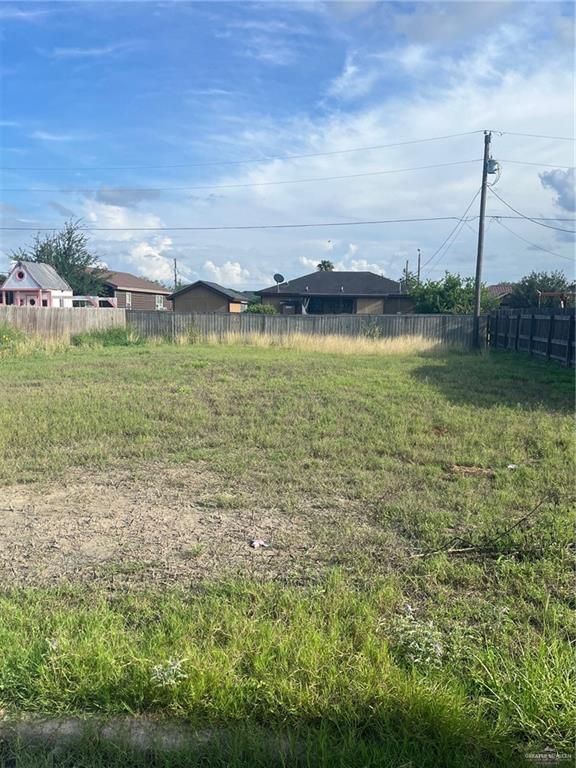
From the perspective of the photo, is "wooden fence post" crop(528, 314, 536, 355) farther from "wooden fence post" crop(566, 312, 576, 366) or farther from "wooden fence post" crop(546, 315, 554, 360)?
"wooden fence post" crop(566, 312, 576, 366)

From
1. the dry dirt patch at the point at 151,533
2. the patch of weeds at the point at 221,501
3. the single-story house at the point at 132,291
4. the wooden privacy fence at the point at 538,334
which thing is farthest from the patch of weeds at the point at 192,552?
the single-story house at the point at 132,291

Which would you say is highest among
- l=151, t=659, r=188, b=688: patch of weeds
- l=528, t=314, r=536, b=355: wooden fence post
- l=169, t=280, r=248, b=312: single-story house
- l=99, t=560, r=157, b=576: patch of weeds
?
l=169, t=280, r=248, b=312: single-story house

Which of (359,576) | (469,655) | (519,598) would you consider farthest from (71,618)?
(519,598)

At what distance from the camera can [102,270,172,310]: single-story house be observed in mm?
47406

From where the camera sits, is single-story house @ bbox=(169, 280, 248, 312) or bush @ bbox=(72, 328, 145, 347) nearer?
bush @ bbox=(72, 328, 145, 347)

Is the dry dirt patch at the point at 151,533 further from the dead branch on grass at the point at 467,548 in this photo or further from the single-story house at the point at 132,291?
the single-story house at the point at 132,291

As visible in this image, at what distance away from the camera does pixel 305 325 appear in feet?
79.7

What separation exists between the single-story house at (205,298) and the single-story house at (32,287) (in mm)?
8328

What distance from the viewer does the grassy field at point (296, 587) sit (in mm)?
2043

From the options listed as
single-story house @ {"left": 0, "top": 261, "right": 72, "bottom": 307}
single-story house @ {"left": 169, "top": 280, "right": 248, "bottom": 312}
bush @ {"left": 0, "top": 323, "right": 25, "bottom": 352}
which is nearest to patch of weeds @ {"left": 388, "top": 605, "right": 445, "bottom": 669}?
bush @ {"left": 0, "top": 323, "right": 25, "bottom": 352}

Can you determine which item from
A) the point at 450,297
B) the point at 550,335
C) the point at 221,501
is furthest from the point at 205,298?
the point at 221,501

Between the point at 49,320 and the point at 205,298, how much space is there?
20.7 m

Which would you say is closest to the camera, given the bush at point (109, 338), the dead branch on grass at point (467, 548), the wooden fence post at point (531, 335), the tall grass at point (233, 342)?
the dead branch on grass at point (467, 548)

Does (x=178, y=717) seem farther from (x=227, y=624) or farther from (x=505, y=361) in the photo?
(x=505, y=361)
